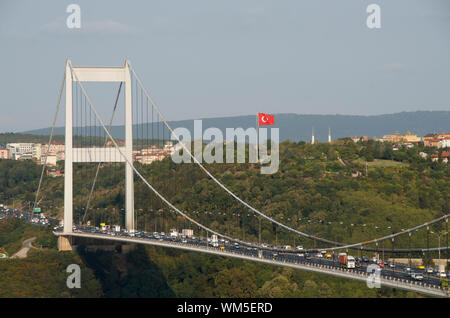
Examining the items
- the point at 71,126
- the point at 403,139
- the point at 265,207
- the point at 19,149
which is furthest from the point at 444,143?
the point at 19,149

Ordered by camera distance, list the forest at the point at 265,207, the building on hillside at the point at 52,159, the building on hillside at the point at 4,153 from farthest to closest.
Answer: the building on hillside at the point at 4,153
the building on hillside at the point at 52,159
the forest at the point at 265,207

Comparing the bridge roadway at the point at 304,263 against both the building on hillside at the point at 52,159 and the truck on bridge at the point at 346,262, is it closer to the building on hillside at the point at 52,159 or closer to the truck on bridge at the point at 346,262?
the truck on bridge at the point at 346,262

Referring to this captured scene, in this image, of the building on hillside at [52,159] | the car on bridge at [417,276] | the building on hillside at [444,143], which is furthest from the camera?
the building on hillside at [52,159]

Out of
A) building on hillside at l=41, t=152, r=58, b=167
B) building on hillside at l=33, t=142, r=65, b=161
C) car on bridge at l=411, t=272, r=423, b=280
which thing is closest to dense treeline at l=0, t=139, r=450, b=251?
car on bridge at l=411, t=272, r=423, b=280

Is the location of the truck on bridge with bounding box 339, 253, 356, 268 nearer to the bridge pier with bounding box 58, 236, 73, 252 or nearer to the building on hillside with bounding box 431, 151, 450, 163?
the bridge pier with bounding box 58, 236, 73, 252

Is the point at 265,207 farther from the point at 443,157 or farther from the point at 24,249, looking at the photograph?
the point at 443,157

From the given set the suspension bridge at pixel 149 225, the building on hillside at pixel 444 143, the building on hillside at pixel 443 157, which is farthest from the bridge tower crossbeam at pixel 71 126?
the building on hillside at pixel 444 143
